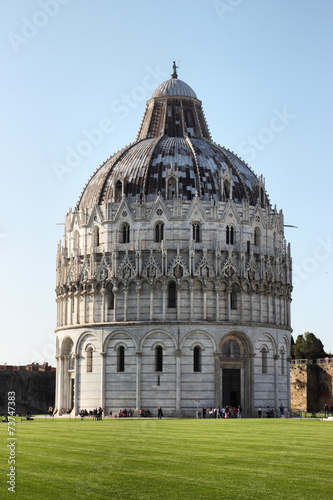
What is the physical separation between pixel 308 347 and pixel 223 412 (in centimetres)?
6103

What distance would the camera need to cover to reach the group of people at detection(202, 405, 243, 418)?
2724 inches

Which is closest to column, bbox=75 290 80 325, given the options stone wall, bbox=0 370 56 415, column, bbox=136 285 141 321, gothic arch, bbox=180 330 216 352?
column, bbox=136 285 141 321

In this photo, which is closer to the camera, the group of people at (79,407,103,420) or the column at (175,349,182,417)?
the group of people at (79,407,103,420)

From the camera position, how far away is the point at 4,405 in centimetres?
9006

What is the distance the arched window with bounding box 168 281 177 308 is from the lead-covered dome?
8.80 metres

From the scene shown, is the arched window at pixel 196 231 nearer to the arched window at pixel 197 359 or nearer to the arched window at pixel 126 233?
the arched window at pixel 126 233

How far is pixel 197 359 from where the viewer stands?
7269cm

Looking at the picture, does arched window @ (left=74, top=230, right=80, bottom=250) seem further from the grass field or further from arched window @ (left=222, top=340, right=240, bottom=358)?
the grass field

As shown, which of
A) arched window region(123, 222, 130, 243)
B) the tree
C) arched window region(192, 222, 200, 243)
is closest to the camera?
arched window region(192, 222, 200, 243)

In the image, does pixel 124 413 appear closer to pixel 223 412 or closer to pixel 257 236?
pixel 223 412

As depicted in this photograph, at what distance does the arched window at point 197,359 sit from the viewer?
238 ft

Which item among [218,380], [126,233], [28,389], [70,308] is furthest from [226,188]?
[28,389]

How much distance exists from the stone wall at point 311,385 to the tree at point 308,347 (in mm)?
25793

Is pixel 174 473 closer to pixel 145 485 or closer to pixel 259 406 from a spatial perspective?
pixel 145 485
